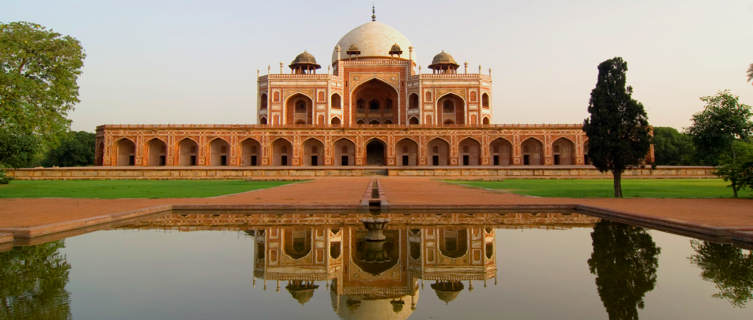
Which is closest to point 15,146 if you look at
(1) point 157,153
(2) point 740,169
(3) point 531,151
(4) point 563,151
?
(1) point 157,153

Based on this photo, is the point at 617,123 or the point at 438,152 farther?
the point at 438,152

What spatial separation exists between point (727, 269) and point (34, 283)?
421cm

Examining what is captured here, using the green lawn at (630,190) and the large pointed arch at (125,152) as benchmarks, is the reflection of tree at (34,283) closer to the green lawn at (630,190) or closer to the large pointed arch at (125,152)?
the green lawn at (630,190)

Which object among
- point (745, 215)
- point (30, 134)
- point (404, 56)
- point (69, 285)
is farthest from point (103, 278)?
point (404, 56)

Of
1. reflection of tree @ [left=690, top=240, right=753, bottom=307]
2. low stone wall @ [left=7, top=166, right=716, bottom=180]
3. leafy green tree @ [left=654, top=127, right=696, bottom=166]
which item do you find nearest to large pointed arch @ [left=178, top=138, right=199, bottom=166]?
low stone wall @ [left=7, top=166, right=716, bottom=180]

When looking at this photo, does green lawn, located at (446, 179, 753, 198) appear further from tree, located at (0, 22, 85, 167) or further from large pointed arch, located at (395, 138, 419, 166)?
large pointed arch, located at (395, 138, 419, 166)

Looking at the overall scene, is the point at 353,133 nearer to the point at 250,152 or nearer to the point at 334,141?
the point at 334,141

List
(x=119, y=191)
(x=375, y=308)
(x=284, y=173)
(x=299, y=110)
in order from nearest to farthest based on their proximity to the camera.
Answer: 1. (x=375, y=308)
2. (x=119, y=191)
3. (x=284, y=173)
4. (x=299, y=110)

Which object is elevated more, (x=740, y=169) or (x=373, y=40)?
(x=373, y=40)

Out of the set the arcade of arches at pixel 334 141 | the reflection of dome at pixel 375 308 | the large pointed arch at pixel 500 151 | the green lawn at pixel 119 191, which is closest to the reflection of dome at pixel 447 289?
the reflection of dome at pixel 375 308

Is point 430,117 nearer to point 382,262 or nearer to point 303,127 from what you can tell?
point 303,127

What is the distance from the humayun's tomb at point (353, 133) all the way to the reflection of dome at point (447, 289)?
2241cm

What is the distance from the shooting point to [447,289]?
2.54 metres

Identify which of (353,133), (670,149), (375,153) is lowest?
(375,153)
